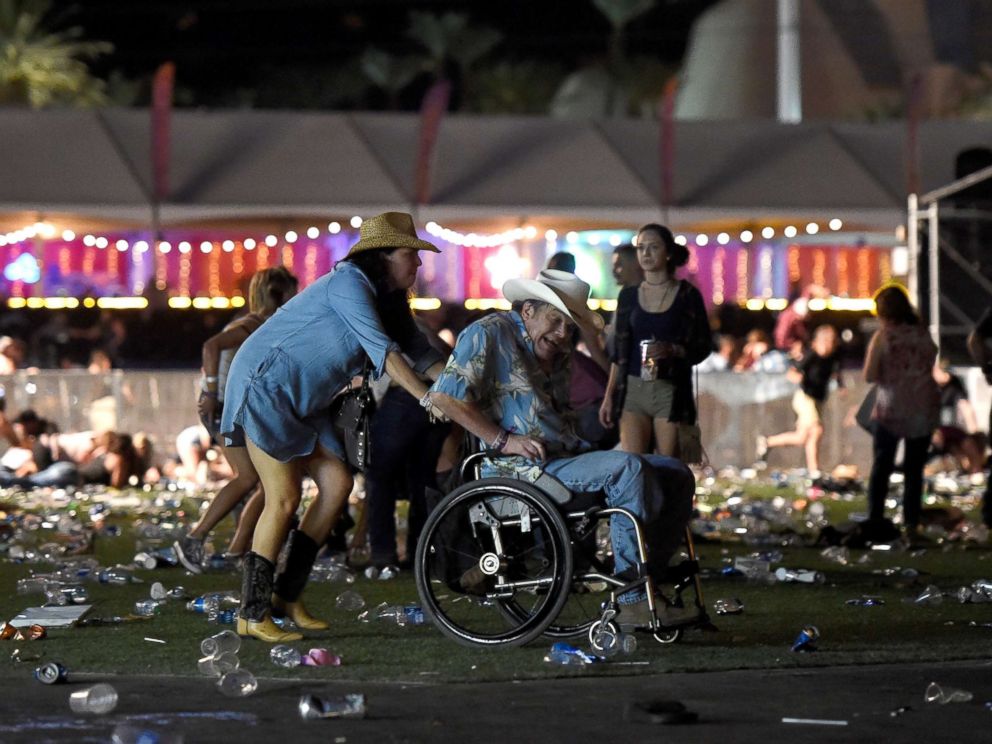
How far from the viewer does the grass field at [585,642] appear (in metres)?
7.09

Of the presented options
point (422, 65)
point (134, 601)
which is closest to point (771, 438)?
point (134, 601)

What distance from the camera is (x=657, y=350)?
9.95 m

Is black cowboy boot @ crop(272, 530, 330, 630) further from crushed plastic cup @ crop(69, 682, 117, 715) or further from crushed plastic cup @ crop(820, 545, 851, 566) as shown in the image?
crushed plastic cup @ crop(820, 545, 851, 566)

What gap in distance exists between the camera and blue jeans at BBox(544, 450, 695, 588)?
744cm

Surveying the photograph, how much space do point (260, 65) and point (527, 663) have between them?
7891 cm

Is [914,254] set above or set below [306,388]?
above

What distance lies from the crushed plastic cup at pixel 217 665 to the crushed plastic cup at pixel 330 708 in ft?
2.72

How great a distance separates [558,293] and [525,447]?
0.68m

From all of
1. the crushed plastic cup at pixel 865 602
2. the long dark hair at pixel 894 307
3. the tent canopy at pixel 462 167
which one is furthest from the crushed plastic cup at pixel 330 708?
the tent canopy at pixel 462 167

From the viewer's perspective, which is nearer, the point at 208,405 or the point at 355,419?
the point at 355,419

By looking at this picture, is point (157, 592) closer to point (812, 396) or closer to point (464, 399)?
point (464, 399)

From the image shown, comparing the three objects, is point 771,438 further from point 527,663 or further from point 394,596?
point 527,663

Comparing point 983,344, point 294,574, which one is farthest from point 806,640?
point 983,344

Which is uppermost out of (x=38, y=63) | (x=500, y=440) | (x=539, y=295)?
(x=38, y=63)
